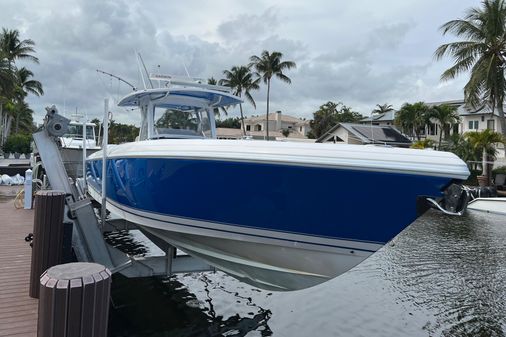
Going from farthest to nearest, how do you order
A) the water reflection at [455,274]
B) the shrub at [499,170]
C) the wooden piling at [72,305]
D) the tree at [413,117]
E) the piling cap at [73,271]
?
the tree at [413,117] → the shrub at [499,170] → the water reflection at [455,274] → the piling cap at [73,271] → the wooden piling at [72,305]

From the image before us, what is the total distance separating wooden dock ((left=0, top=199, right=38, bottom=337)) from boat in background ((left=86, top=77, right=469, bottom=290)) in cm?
150

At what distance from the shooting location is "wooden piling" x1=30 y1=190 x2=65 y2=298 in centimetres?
519

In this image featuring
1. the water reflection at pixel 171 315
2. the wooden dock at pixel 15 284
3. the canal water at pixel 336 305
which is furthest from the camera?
the canal water at pixel 336 305

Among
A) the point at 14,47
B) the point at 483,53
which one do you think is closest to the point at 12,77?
the point at 14,47

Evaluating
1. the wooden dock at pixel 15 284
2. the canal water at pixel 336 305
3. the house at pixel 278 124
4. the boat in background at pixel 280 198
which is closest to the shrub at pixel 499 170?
the canal water at pixel 336 305

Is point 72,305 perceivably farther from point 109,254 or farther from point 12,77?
point 12,77

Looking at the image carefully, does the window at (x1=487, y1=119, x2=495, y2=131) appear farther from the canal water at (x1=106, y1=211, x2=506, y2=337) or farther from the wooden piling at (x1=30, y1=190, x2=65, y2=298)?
the wooden piling at (x1=30, y1=190, x2=65, y2=298)

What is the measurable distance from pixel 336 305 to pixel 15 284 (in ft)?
14.7

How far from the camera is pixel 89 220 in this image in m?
5.90

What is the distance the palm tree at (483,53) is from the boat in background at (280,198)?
2475 centimetres

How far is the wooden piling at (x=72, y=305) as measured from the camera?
267cm

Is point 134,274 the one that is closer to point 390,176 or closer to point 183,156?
point 183,156

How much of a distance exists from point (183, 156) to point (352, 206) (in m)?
1.65

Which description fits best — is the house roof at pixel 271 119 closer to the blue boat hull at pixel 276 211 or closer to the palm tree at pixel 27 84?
the palm tree at pixel 27 84
